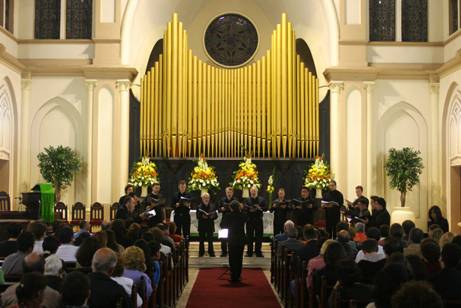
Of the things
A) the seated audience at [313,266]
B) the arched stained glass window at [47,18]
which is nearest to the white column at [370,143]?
the arched stained glass window at [47,18]

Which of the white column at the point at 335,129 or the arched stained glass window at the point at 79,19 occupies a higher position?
the arched stained glass window at the point at 79,19

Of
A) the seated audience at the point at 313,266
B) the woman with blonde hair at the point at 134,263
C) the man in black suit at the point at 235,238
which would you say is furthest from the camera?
the man in black suit at the point at 235,238

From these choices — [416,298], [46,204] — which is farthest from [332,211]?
[416,298]

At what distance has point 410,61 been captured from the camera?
1956 cm

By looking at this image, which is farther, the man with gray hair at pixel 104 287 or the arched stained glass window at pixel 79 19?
the arched stained glass window at pixel 79 19

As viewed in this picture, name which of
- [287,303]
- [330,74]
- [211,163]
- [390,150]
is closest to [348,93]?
[330,74]

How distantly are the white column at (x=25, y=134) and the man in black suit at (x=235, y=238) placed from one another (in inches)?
335

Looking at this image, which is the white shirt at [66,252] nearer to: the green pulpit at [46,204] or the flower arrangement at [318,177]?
the green pulpit at [46,204]

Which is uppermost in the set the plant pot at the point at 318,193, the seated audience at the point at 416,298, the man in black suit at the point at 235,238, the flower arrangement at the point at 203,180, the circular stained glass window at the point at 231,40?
the circular stained glass window at the point at 231,40

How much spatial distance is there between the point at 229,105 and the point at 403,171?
507 centimetres

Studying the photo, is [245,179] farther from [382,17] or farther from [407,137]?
[382,17]

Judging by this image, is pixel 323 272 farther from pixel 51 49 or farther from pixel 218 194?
pixel 51 49

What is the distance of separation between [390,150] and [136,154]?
7.02m

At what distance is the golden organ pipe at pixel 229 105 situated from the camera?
19.4 meters
